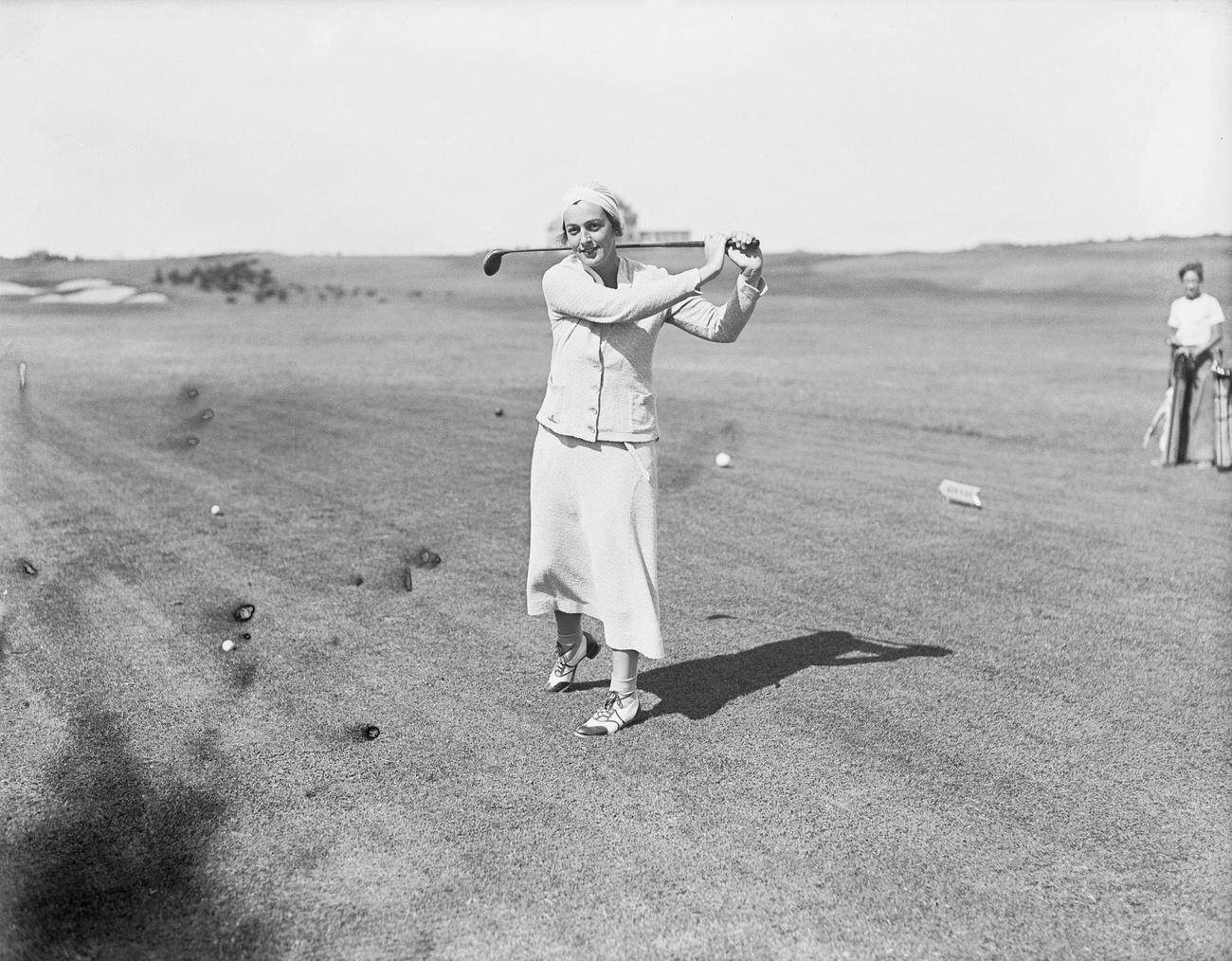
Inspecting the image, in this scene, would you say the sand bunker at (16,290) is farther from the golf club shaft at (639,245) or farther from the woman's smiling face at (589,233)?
the woman's smiling face at (589,233)

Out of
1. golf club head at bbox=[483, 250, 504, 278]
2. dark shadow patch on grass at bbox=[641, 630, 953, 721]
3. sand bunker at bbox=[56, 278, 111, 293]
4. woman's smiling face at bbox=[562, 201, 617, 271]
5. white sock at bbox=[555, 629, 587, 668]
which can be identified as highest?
woman's smiling face at bbox=[562, 201, 617, 271]

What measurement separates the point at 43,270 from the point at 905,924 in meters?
47.2

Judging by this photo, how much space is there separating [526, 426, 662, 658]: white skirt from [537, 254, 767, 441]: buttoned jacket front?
0.11 metres

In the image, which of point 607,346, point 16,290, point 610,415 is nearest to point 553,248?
point 607,346

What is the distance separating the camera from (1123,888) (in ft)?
15.2

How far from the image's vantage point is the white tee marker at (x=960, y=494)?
39.8ft

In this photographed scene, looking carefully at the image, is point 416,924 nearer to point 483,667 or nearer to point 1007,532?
point 483,667

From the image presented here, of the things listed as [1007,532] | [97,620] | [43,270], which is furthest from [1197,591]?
[43,270]

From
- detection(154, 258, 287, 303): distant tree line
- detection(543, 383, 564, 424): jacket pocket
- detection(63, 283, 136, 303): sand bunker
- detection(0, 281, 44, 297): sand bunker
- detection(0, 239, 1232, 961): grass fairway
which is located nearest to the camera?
detection(0, 239, 1232, 961): grass fairway

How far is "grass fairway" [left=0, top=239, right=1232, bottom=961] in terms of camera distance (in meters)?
4.41

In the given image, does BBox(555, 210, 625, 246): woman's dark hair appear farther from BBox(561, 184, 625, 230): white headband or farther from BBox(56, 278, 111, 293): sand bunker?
BBox(56, 278, 111, 293): sand bunker

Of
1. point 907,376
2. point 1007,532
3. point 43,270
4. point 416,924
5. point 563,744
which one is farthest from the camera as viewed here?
point 43,270

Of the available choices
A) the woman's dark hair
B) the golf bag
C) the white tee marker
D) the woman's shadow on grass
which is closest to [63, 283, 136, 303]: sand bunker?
the white tee marker

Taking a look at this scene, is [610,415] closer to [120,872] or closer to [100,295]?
[120,872]
